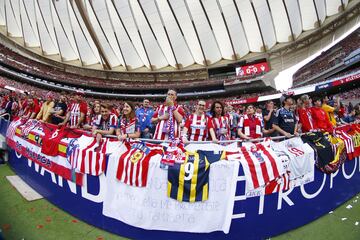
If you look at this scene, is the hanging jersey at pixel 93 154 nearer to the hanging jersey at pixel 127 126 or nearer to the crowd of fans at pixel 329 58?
the hanging jersey at pixel 127 126

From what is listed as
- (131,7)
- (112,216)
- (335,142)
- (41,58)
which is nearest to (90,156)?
(112,216)

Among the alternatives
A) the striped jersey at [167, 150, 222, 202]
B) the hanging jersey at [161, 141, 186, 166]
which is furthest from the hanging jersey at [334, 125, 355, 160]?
the hanging jersey at [161, 141, 186, 166]

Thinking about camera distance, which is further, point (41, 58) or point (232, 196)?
point (41, 58)

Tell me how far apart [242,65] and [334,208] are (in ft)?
112

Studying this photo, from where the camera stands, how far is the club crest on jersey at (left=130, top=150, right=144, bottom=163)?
3.46 meters

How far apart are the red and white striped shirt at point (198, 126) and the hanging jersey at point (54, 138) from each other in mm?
2220

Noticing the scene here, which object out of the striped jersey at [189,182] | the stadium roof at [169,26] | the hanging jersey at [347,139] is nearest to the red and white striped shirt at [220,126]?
the striped jersey at [189,182]

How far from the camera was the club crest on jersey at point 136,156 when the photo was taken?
346 centimetres

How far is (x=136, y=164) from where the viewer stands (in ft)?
11.2

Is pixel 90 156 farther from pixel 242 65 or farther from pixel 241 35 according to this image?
pixel 242 65

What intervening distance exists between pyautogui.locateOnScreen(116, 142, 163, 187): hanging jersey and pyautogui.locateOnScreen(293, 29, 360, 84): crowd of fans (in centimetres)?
3372

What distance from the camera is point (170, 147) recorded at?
356 cm

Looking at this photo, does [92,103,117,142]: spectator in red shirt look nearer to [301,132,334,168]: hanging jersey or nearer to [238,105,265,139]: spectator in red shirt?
[238,105,265,139]: spectator in red shirt

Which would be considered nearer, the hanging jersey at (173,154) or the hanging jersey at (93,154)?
the hanging jersey at (173,154)
